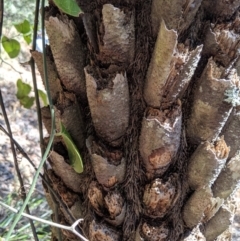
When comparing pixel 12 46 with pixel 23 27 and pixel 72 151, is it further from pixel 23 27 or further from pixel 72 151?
pixel 72 151

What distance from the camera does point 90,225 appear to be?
2.48 feet

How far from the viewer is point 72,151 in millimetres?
735

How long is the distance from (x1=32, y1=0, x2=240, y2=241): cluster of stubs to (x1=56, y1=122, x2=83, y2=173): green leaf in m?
0.02

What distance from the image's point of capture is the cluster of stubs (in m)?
0.69

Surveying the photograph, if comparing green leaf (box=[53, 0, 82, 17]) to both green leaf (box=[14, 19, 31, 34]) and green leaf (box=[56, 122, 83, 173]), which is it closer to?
green leaf (box=[56, 122, 83, 173])

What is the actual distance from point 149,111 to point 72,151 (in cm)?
14

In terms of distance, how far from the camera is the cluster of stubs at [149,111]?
685 mm

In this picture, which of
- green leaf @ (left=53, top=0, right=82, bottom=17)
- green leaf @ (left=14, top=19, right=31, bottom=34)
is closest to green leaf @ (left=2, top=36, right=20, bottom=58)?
green leaf @ (left=14, top=19, right=31, bottom=34)

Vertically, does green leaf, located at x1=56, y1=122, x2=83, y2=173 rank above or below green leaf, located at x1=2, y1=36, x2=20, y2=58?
above

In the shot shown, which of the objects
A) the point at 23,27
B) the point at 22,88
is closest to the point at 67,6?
the point at 23,27

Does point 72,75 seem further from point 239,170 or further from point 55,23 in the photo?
point 239,170

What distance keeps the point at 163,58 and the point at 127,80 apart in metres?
0.08

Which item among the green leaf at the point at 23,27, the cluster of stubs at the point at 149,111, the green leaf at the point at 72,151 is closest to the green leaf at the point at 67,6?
the cluster of stubs at the point at 149,111

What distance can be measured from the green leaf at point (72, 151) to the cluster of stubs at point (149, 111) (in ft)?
0.07
